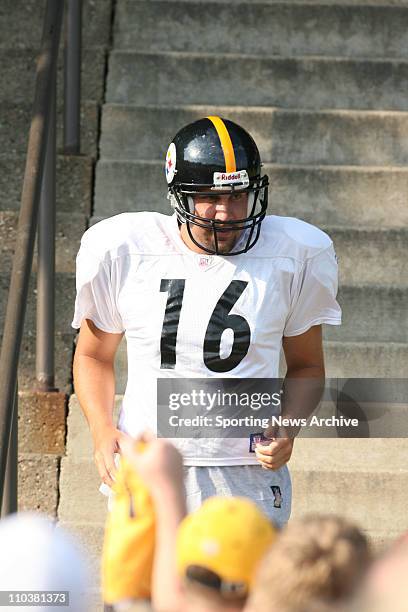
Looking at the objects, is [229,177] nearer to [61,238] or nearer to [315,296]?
[315,296]

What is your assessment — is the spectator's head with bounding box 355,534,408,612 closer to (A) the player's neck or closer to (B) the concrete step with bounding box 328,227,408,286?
(A) the player's neck

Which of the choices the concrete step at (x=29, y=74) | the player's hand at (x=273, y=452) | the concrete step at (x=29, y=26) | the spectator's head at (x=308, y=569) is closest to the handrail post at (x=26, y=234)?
the player's hand at (x=273, y=452)

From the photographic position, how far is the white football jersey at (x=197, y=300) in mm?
3082

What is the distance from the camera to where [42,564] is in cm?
193

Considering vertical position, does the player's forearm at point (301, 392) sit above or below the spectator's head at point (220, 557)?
below

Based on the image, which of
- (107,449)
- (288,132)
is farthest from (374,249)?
(107,449)

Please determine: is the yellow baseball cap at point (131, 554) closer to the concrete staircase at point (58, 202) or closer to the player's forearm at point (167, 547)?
the player's forearm at point (167, 547)

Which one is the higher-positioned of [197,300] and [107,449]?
[197,300]

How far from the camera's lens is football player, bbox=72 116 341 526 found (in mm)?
3078

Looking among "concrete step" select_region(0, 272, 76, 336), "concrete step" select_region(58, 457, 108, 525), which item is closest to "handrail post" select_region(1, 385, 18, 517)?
"concrete step" select_region(58, 457, 108, 525)

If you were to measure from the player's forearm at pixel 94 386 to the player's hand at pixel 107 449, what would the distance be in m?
0.07

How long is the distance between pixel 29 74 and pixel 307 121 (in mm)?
1216

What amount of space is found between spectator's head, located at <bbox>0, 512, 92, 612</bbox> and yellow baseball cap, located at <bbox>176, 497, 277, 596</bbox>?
0.70 feet

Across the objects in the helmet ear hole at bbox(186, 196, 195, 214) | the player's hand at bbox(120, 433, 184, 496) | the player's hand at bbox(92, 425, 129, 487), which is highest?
the helmet ear hole at bbox(186, 196, 195, 214)
